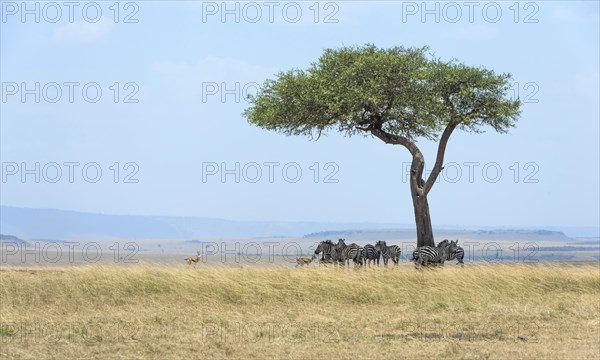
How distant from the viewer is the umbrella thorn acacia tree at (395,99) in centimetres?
4309

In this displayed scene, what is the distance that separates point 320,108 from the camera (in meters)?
44.5

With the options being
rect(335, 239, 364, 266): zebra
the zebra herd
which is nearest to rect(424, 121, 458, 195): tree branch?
the zebra herd

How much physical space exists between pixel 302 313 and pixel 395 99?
20.8 m

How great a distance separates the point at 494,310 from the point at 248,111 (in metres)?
23.8

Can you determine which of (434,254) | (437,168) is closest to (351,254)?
(434,254)

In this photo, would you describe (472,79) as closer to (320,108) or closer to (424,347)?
(320,108)

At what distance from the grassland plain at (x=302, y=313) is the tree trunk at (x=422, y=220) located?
284 inches

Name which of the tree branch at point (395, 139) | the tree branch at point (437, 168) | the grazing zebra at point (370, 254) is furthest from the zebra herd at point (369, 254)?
the tree branch at point (395, 139)

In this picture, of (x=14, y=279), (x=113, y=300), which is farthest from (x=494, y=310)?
(x=14, y=279)

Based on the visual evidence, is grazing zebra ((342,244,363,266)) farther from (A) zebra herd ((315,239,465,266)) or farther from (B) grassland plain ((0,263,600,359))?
(B) grassland plain ((0,263,600,359))

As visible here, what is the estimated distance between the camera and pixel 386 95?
43.8 meters

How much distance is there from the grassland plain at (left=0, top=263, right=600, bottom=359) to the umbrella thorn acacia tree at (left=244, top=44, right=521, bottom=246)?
10.2 metres

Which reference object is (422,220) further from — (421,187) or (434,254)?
(434,254)

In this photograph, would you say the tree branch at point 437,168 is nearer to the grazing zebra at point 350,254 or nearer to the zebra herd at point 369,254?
the zebra herd at point 369,254
